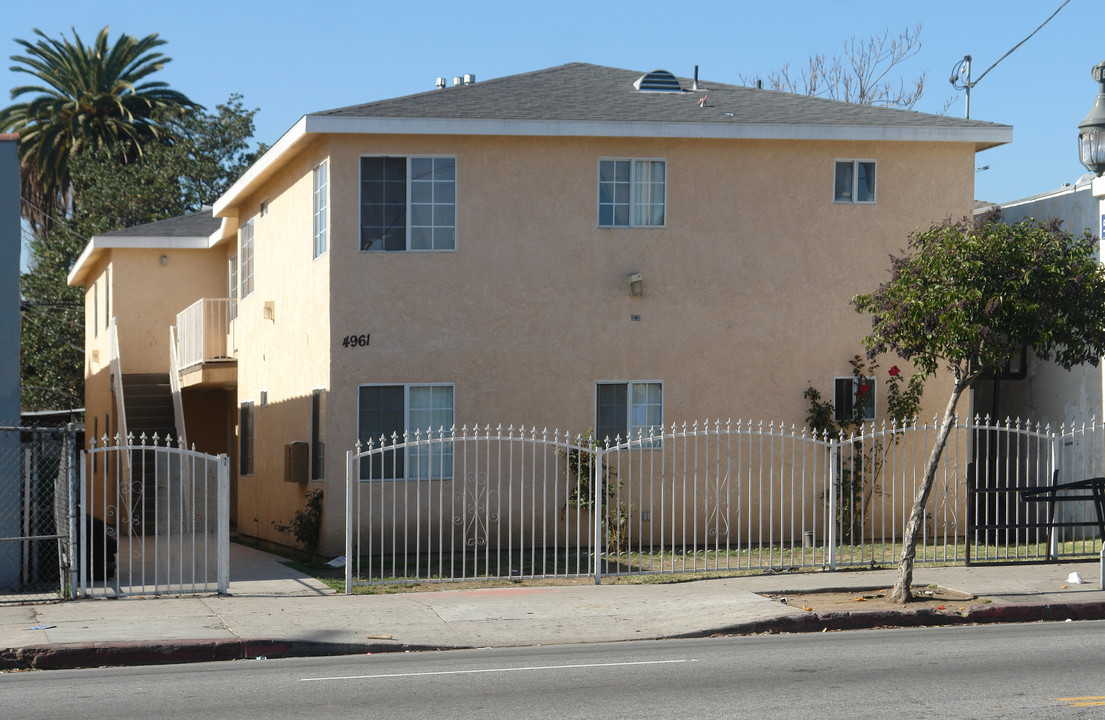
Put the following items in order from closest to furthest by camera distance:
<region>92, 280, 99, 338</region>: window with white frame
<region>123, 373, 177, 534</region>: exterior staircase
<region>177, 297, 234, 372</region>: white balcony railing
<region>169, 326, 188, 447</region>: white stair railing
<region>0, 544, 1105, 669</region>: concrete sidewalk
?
1. <region>0, 544, 1105, 669</region>: concrete sidewalk
2. <region>169, 326, 188, 447</region>: white stair railing
3. <region>177, 297, 234, 372</region>: white balcony railing
4. <region>123, 373, 177, 534</region>: exterior staircase
5. <region>92, 280, 99, 338</region>: window with white frame

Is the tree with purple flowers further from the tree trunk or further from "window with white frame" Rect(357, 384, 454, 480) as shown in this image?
"window with white frame" Rect(357, 384, 454, 480)

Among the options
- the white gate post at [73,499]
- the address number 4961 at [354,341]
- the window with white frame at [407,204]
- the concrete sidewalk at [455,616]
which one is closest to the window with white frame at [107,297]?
the address number 4961 at [354,341]

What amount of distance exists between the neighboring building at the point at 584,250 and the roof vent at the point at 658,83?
53 centimetres

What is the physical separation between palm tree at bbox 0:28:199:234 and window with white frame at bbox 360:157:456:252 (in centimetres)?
2589

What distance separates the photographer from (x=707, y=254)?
18.8 meters

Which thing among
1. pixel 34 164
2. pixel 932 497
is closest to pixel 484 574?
pixel 932 497

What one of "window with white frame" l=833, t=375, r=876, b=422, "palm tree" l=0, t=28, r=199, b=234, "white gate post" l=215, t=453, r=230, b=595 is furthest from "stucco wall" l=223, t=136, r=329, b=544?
"palm tree" l=0, t=28, r=199, b=234

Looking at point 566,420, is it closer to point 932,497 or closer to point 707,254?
point 707,254

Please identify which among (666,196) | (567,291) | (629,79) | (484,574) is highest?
(629,79)

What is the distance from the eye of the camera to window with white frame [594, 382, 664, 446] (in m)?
18.6

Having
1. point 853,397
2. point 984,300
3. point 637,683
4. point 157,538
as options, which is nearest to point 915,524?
point 984,300

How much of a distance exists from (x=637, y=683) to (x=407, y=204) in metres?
10.3

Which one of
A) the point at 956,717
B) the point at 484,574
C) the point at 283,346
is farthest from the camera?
the point at 283,346

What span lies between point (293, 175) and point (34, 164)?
84.6 feet
